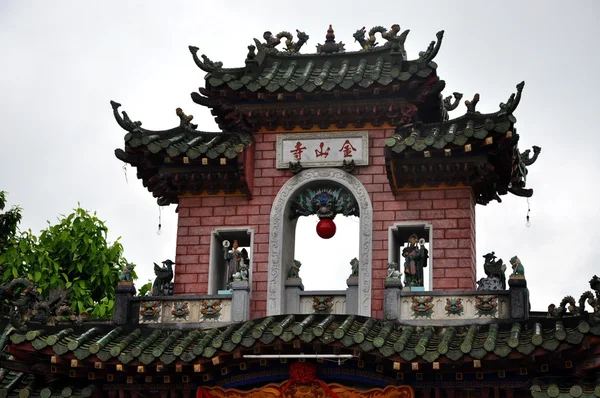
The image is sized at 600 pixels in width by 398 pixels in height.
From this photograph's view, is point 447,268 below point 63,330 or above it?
Answer: above

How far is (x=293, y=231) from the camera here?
20.4 m

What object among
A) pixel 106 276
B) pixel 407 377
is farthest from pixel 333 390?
pixel 106 276

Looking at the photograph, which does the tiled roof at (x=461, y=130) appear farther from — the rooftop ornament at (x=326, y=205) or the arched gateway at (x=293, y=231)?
the rooftop ornament at (x=326, y=205)

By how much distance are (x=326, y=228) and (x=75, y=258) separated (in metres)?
13.7

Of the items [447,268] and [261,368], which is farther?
[447,268]

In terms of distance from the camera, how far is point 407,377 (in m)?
17.2

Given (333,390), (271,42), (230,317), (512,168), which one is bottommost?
(333,390)

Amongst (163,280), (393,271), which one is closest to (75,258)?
(163,280)

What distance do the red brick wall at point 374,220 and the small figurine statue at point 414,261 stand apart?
25 cm

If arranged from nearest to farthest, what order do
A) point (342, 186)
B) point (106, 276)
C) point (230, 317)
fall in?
point (230, 317) → point (342, 186) → point (106, 276)

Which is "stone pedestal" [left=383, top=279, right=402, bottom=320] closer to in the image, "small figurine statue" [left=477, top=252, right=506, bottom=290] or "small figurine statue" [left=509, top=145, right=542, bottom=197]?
"small figurine statue" [left=477, top=252, right=506, bottom=290]

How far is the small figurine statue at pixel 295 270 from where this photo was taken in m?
19.5

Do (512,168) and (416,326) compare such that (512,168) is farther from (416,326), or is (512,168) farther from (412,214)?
(416,326)

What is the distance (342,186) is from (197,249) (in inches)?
106
